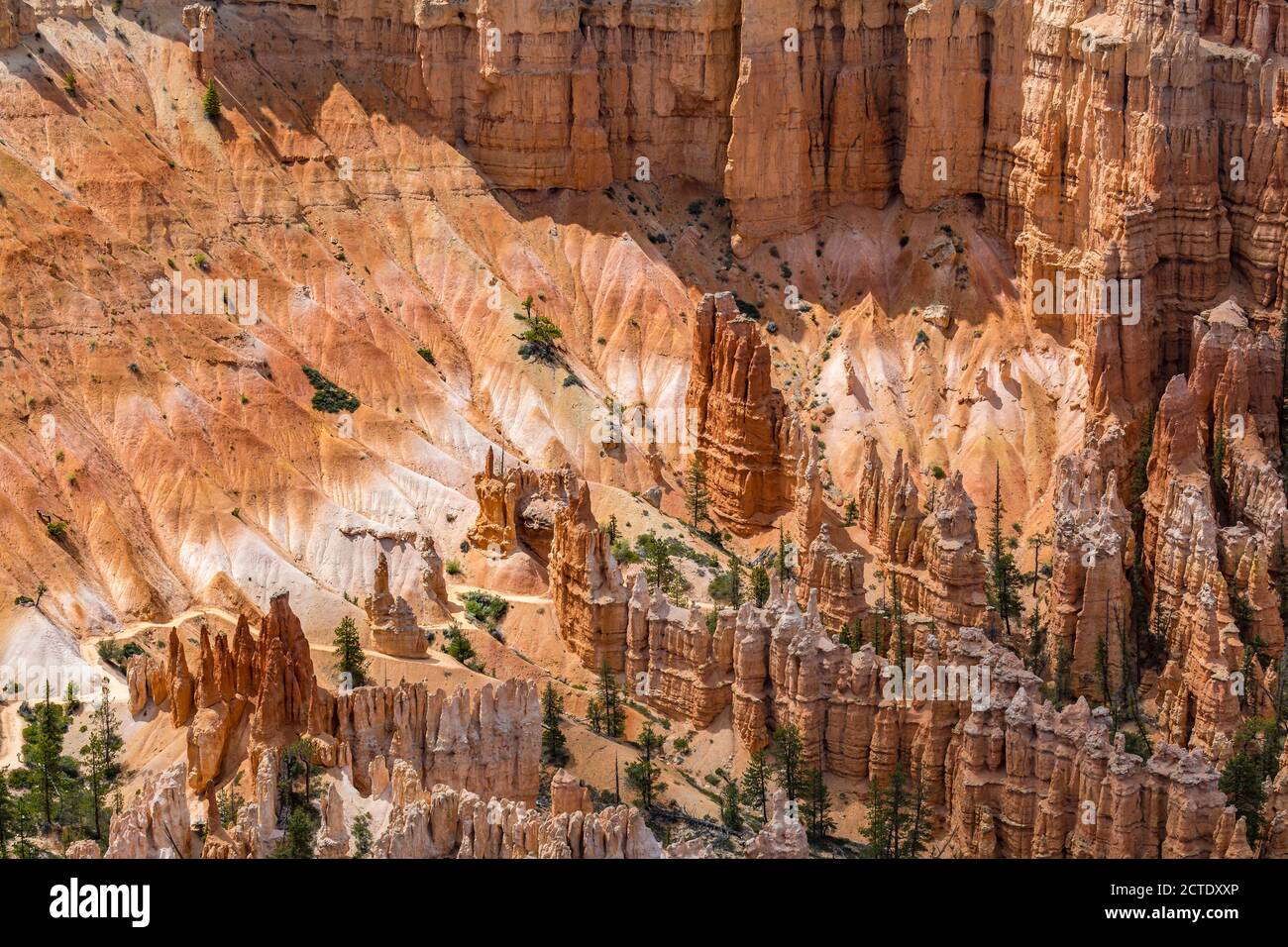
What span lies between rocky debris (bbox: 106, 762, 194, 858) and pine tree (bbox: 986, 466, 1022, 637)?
42695 millimetres

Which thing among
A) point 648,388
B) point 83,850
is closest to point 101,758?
point 83,850

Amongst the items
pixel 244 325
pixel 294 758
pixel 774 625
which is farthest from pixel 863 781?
pixel 244 325

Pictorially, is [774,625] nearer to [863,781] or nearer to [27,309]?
[863,781]

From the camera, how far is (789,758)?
92.9 metres

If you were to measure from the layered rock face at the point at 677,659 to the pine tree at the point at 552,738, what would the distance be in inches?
239

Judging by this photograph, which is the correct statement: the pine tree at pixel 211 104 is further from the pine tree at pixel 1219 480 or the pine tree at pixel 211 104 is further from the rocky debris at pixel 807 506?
the pine tree at pixel 1219 480

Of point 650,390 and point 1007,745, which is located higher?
point 650,390

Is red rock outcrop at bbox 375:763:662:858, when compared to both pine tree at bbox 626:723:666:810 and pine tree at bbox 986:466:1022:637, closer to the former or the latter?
pine tree at bbox 626:723:666:810

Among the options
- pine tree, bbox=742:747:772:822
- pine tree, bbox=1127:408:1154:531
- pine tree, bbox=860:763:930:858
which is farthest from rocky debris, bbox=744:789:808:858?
pine tree, bbox=1127:408:1154:531

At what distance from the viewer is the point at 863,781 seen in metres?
94.6

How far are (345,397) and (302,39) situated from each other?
27.3 m

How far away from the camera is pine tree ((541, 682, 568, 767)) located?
303ft

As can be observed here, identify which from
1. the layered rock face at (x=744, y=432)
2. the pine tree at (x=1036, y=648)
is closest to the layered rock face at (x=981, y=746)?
the pine tree at (x=1036, y=648)

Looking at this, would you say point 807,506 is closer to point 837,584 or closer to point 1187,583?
point 837,584
